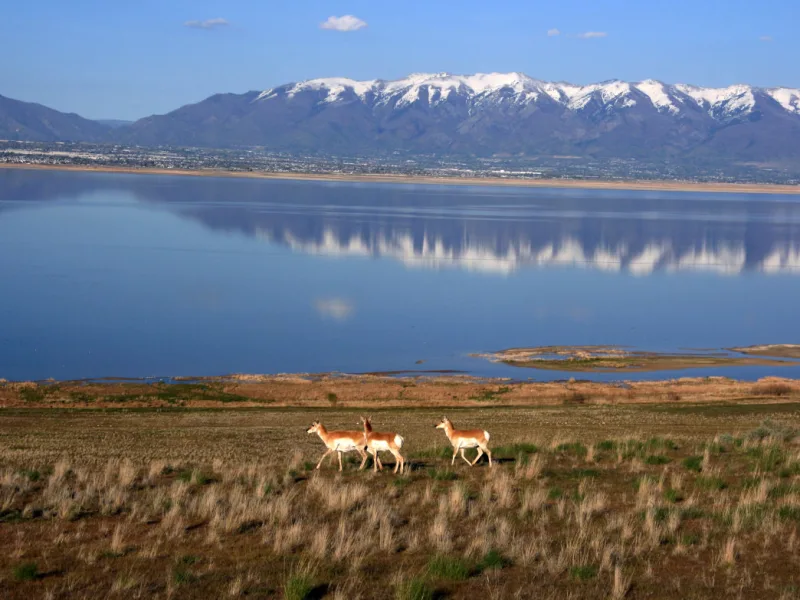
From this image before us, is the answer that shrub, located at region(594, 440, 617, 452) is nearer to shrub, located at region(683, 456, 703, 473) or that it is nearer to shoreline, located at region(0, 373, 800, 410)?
shrub, located at region(683, 456, 703, 473)

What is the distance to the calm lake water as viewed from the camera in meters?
37.7

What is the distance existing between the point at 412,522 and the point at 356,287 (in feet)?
152

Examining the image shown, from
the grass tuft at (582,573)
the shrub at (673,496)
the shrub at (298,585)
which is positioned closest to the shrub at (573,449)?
the shrub at (673,496)

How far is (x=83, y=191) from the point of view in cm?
13188

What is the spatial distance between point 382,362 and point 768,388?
44.2 ft

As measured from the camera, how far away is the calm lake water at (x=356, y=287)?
37.7 metres

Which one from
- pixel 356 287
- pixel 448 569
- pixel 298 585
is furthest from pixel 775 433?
pixel 356 287

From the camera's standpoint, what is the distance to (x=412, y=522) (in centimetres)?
1011

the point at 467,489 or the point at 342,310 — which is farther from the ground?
the point at 467,489

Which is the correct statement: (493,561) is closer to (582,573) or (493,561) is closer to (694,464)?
(582,573)

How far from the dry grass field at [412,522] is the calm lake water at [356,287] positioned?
2054cm

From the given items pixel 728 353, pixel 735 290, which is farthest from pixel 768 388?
pixel 735 290

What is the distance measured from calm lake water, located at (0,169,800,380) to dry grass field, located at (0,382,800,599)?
67.4ft

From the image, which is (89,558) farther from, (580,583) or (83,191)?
(83,191)
